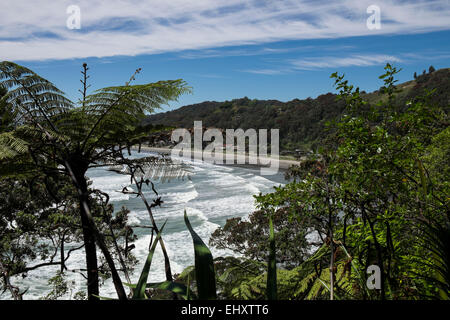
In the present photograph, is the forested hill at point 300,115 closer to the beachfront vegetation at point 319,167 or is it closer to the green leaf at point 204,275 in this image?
the beachfront vegetation at point 319,167

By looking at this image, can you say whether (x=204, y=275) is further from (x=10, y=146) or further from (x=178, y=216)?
(x=178, y=216)

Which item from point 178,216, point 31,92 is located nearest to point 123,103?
point 31,92

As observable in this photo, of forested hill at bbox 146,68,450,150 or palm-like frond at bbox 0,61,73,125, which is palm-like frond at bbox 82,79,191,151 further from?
forested hill at bbox 146,68,450,150

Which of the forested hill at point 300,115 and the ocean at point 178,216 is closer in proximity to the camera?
the ocean at point 178,216

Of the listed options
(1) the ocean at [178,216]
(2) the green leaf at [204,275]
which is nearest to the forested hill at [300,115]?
(1) the ocean at [178,216]

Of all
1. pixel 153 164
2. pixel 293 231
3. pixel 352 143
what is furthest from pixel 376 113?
pixel 293 231

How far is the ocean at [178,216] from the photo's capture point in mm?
10727

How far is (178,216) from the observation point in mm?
17281

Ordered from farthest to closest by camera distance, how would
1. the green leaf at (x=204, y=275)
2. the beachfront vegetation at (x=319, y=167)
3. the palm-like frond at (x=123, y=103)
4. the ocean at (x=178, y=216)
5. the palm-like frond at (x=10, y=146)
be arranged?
1. the ocean at (x=178, y=216)
2. the palm-like frond at (x=123, y=103)
3. the palm-like frond at (x=10, y=146)
4. the beachfront vegetation at (x=319, y=167)
5. the green leaf at (x=204, y=275)

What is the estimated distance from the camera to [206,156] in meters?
55.6

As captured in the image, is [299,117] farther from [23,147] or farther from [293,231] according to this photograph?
[23,147]

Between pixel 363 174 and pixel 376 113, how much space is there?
62 centimetres

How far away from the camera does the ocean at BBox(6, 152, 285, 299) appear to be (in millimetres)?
10727

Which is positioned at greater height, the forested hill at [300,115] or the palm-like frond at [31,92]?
the forested hill at [300,115]
